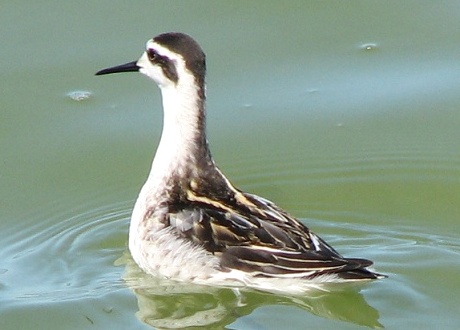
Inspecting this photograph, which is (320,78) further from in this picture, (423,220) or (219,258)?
(219,258)

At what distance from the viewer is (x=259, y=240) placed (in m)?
8.52

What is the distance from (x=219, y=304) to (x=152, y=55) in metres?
1.81

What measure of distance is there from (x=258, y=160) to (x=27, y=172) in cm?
182

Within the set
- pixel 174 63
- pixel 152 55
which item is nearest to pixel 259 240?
pixel 174 63

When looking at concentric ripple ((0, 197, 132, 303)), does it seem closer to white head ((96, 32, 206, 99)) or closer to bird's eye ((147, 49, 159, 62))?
white head ((96, 32, 206, 99))

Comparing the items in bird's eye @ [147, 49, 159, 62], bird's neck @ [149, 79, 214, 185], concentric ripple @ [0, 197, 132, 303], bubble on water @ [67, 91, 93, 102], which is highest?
bird's eye @ [147, 49, 159, 62]

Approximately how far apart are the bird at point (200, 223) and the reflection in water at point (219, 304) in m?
0.08

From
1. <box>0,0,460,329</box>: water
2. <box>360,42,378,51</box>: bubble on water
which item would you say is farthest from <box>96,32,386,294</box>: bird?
<box>360,42,378,51</box>: bubble on water

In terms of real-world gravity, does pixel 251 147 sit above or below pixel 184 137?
below

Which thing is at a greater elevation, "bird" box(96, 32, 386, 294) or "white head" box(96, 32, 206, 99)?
"white head" box(96, 32, 206, 99)

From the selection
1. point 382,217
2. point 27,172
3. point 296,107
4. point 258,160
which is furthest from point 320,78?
Answer: point 27,172

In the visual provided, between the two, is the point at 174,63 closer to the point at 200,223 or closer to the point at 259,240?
the point at 200,223

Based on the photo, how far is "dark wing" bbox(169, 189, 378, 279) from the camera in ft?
27.3

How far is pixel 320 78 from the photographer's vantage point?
1109 centimetres
